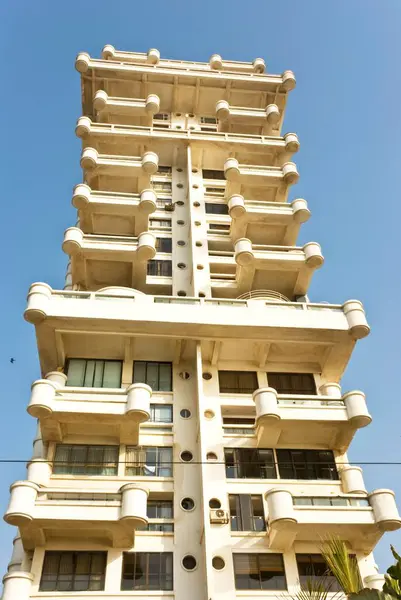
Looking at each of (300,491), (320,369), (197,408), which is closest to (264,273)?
(320,369)

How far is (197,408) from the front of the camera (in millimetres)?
24141

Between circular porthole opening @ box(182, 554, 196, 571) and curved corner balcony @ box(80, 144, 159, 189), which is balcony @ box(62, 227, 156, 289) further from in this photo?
circular porthole opening @ box(182, 554, 196, 571)

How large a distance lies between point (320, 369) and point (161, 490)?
846 cm

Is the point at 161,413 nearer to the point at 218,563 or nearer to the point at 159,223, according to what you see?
the point at 218,563

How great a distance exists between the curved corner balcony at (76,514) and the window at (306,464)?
5.52 metres

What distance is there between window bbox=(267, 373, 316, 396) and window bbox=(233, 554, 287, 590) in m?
7.05

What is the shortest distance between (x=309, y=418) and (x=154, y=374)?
6379 millimetres

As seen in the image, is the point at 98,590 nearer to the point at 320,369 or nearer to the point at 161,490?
the point at 161,490

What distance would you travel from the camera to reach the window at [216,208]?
3447 cm

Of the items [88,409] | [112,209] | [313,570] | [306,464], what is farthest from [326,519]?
[112,209]

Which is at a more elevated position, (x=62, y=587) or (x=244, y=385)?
(x=244, y=385)

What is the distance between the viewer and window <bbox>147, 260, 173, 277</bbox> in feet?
101

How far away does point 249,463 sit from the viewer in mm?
23234

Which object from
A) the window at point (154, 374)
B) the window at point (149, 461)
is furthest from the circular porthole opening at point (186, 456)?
the window at point (154, 374)
